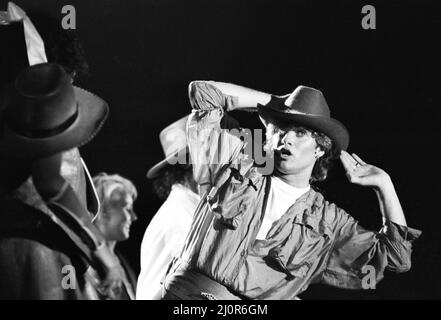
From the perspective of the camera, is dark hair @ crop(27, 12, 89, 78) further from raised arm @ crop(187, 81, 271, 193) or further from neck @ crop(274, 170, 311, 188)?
neck @ crop(274, 170, 311, 188)

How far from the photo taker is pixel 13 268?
344 cm

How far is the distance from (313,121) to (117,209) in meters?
0.99

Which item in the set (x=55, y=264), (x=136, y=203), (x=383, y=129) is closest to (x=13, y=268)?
(x=55, y=264)

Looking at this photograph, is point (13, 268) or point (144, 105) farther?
point (144, 105)

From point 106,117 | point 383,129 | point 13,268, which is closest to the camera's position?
point 13,268

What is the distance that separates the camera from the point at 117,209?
12.8 feet

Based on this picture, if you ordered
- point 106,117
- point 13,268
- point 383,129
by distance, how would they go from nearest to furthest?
point 13,268, point 106,117, point 383,129

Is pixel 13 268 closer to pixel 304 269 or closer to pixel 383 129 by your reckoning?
pixel 304 269

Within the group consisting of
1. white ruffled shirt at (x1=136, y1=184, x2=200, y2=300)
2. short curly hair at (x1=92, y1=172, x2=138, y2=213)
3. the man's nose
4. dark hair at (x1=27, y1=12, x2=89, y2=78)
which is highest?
dark hair at (x1=27, y1=12, x2=89, y2=78)

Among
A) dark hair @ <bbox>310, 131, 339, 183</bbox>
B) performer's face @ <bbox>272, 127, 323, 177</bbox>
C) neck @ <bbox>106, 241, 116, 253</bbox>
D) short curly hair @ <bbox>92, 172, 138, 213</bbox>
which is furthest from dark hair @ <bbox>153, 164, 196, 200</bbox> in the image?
dark hair @ <bbox>310, 131, 339, 183</bbox>

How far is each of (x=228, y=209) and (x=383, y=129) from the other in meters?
0.85

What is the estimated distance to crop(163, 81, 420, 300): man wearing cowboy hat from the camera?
3.79 metres

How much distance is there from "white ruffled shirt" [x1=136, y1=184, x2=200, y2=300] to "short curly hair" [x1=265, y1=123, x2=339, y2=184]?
1.50ft

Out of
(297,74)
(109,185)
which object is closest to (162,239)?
(109,185)
